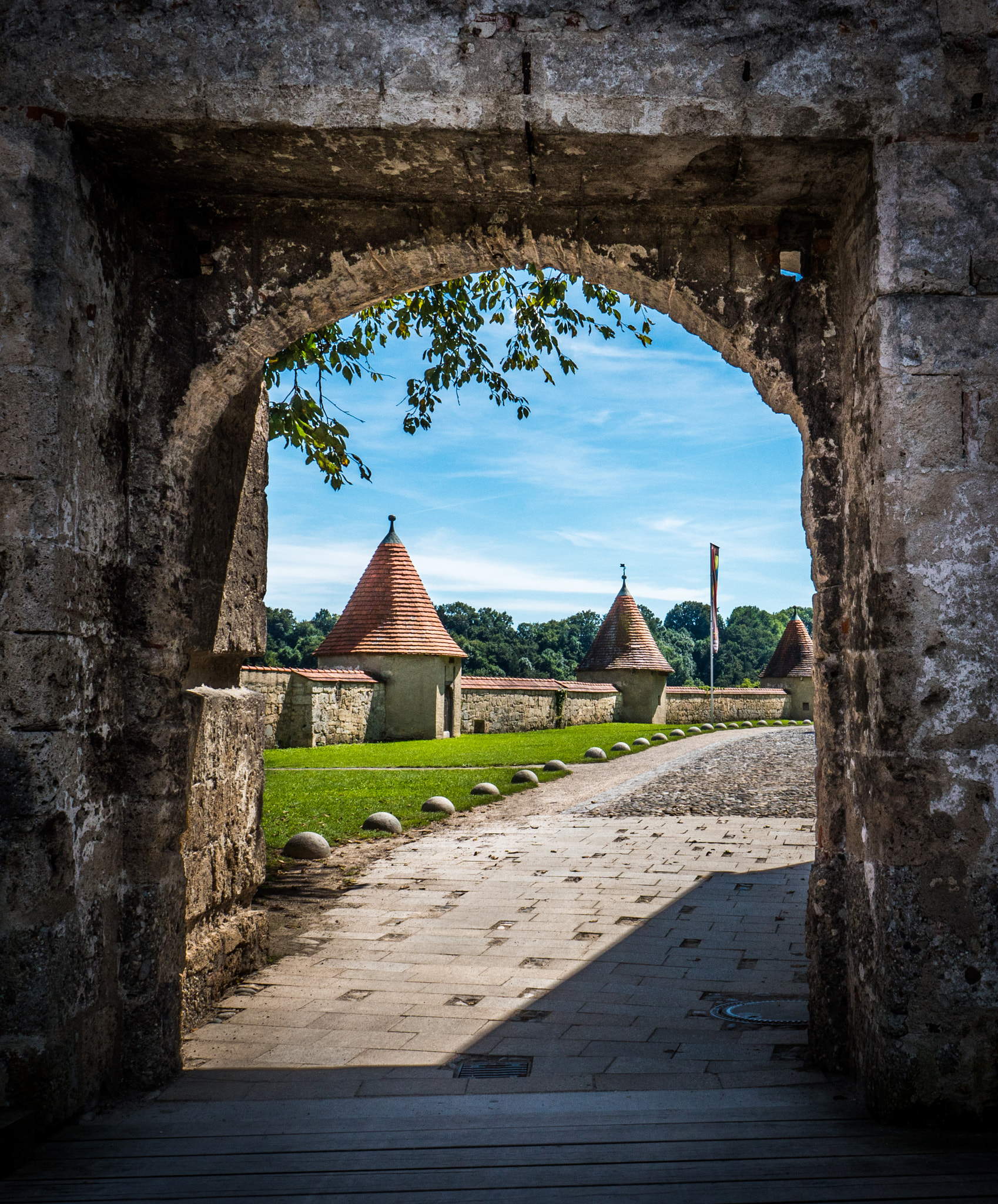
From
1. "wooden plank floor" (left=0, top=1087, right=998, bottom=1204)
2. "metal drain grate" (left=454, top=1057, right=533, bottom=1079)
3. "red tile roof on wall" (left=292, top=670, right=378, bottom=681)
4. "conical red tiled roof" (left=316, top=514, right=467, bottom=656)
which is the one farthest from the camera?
"conical red tiled roof" (left=316, top=514, right=467, bottom=656)

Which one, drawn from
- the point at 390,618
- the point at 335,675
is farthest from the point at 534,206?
the point at 390,618

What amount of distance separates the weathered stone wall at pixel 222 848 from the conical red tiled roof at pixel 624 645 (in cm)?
2834

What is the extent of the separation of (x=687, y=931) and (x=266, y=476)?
3.35m

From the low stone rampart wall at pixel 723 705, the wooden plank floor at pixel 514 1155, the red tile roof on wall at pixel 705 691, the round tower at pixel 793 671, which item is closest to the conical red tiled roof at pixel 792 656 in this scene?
the round tower at pixel 793 671

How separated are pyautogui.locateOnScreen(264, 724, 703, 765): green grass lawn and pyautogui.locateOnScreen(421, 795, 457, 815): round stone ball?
495cm

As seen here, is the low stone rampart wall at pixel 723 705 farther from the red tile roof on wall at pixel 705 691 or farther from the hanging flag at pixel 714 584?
the hanging flag at pixel 714 584

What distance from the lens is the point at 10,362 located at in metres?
2.65

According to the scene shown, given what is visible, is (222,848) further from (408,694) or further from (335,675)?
(408,694)

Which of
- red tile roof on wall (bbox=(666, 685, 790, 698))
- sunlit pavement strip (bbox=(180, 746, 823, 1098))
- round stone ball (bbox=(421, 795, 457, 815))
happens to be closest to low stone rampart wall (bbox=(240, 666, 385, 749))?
round stone ball (bbox=(421, 795, 457, 815))

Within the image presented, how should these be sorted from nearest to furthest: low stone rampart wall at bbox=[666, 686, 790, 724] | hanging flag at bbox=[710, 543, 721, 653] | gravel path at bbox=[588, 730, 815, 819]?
gravel path at bbox=[588, 730, 815, 819]
hanging flag at bbox=[710, 543, 721, 653]
low stone rampart wall at bbox=[666, 686, 790, 724]

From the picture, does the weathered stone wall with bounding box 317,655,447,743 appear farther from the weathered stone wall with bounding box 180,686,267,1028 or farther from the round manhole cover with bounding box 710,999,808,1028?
the round manhole cover with bounding box 710,999,808,1028

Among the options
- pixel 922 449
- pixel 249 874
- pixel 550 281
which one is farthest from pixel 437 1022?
pixel 550 281

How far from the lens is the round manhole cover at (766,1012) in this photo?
12.0 feet

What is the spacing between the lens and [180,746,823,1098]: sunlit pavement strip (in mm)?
3197
